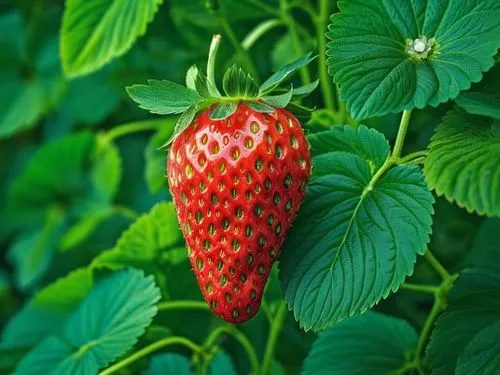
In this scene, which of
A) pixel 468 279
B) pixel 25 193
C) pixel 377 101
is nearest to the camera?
pixel 377 101

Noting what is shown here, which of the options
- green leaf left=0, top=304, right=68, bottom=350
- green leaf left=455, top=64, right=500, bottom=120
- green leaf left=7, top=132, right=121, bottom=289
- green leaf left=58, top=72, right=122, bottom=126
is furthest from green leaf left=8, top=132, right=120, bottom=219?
green leaf left=455, top=64, right=500, bottom=120

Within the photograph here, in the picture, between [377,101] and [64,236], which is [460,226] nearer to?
[64,236]

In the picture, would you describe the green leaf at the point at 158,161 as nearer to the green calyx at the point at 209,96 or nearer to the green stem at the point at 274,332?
the green stem at the point at 274,332

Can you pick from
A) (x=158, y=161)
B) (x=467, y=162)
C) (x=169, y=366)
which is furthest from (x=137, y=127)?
(x=467, y=162)

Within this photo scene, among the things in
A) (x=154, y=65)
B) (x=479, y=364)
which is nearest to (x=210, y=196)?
(x=479, y=364)

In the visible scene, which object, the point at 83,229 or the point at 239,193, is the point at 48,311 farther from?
the point at 239,193
